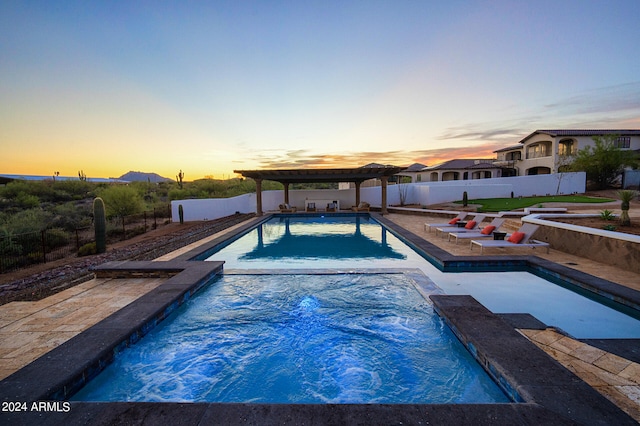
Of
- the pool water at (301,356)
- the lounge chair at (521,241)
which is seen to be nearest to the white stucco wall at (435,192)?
the lounge chair at (521,241)

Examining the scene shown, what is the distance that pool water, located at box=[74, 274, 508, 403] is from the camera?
3.06 metres

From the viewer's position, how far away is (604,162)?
22.8 metres

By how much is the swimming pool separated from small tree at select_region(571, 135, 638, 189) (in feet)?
70.7

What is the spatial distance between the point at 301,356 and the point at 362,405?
5.32ft

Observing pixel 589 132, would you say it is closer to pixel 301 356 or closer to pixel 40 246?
pixel 301 356

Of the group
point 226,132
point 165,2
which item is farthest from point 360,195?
point 165,2

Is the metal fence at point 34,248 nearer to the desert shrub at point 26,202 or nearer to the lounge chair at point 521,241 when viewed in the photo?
the desert shrub at point 26,202

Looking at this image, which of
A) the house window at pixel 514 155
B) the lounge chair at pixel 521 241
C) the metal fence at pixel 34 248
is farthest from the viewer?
the house window at pixel 514 155

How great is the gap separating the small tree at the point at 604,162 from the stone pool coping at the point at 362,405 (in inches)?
1121

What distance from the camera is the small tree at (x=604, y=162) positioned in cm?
2264

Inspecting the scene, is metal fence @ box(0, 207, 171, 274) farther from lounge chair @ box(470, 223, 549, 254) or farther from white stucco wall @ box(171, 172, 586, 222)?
lounge chair @ box(470, 223, 549, 254)

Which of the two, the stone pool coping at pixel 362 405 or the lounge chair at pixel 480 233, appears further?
the lounge chair at pixel 480 233

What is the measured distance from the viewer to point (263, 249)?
1011 cm

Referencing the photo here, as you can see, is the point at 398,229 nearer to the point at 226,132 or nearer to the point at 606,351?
the point at 606,351
